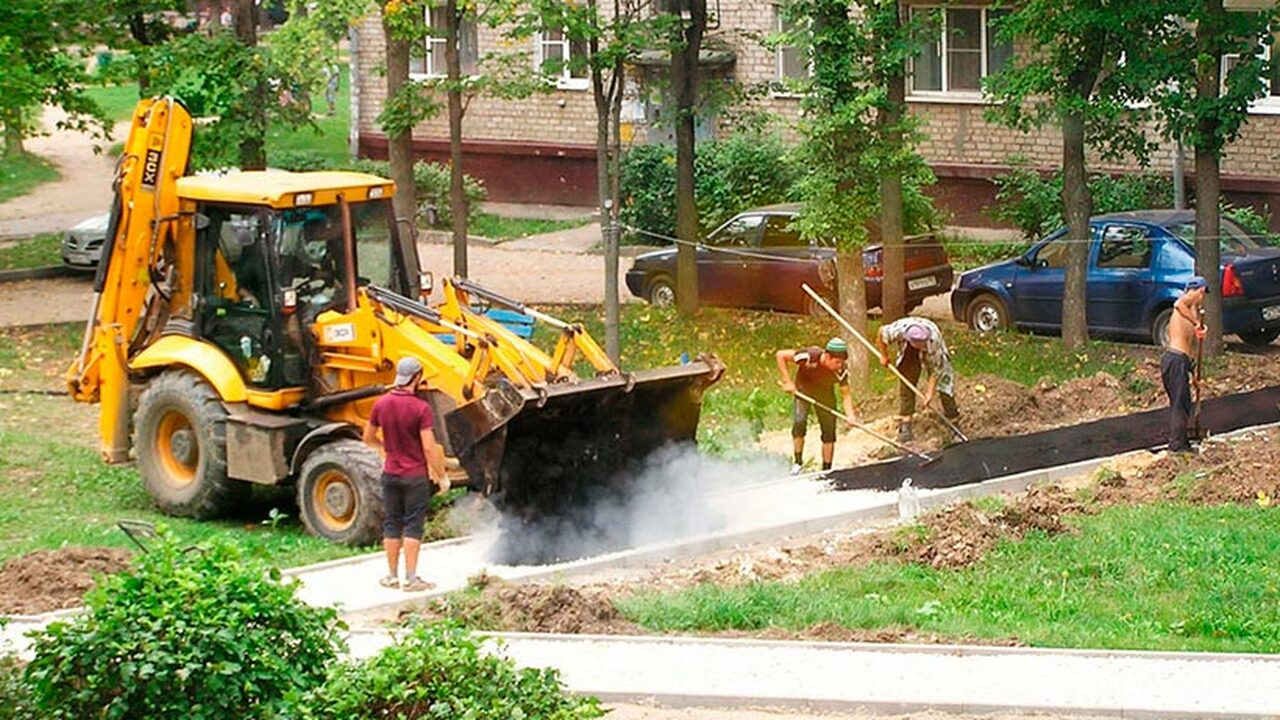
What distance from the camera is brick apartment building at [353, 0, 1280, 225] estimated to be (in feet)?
108

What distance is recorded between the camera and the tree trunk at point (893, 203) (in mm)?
22438

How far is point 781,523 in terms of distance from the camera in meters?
16.2

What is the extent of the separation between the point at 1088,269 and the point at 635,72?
1185 cm

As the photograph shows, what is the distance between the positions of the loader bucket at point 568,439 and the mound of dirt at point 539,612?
170cm

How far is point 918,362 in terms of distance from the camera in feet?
64.3

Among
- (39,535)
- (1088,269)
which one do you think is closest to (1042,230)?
(1088,269)

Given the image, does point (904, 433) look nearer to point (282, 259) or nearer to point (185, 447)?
point (282, 259)

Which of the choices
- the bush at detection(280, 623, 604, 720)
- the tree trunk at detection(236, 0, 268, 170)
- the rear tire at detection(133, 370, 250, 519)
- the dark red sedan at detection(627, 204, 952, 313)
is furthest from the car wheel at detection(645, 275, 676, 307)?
the bush at detection(280, 623, 604, 720)

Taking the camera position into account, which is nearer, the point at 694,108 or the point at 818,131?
the point at 818,131

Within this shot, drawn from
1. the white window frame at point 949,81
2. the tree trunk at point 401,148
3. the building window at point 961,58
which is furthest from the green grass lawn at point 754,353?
the building window at point 961,58

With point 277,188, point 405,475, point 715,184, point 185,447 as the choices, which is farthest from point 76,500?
point 715,184

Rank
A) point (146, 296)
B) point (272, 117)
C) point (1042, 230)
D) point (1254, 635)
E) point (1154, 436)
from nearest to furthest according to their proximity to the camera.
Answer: point (1254, 635), point (146, 296), point (1154, 436), point (272, 117), point (1042, 230)

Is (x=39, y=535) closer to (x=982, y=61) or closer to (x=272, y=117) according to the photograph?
(x=272, y=117)

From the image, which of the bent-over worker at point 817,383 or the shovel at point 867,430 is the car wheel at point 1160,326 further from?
the bent-over worker at point 817,383
